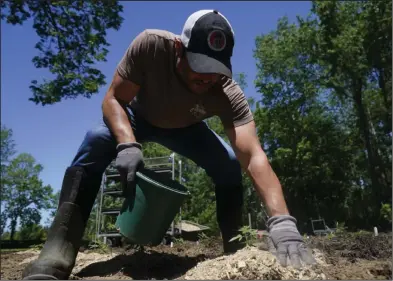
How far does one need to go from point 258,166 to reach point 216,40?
817 millimetres

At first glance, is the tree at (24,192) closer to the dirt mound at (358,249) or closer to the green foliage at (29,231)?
the green foliage at (29,231)

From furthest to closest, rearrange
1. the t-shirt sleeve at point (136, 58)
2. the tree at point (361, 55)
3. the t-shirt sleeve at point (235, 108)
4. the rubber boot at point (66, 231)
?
1. the tree at point (361, 55)
2. the t-shirt sleeve at point (235, 108)
3. the t-shirt sleeve at point (136, 58)
4. the rubber boot at point (66, 231)

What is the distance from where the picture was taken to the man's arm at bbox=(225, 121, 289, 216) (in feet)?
7.44

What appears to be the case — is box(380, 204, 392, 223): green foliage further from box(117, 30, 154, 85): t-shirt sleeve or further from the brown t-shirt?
box(117, 30, 154, 85): t-shirt sleeve

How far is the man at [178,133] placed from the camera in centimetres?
222

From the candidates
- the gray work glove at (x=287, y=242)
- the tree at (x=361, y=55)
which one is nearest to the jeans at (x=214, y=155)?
the gray work glove at (x=287, y=242)

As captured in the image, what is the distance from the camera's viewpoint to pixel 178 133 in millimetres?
2965

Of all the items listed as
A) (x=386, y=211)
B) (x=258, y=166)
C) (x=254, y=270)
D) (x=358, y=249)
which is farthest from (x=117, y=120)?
(x=386, y=211)

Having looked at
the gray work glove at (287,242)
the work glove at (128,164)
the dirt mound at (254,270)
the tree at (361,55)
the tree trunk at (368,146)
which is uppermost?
the tree at (361,55)

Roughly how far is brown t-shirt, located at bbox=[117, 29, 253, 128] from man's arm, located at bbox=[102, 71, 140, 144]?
6cm

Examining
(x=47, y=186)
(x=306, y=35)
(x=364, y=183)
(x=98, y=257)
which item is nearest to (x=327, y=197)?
(x=364, y=183)

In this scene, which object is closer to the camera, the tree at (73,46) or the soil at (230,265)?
the soil at (230,265)

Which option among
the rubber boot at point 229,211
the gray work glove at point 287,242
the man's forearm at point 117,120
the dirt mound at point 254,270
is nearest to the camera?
the dirt mound at point 254,270

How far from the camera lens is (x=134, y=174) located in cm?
226
